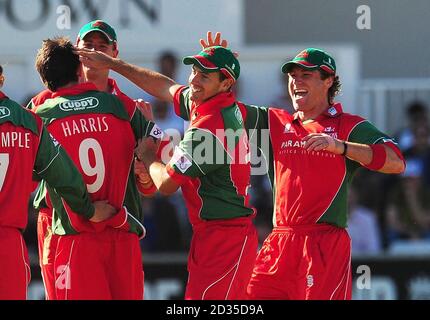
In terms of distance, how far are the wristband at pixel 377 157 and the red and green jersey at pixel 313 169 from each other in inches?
3.8

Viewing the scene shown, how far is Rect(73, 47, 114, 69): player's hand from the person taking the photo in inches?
313

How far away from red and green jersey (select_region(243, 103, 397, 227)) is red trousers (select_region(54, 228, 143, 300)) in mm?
962

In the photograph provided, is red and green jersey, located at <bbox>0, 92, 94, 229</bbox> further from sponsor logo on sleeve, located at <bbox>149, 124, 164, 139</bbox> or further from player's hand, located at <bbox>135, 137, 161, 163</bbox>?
sponsor logo on sleeve, located at <bbox>149, 124, 164, 139</bbox>

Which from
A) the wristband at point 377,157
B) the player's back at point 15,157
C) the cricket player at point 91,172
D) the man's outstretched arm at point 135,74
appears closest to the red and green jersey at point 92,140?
the cricket player at point 91,172

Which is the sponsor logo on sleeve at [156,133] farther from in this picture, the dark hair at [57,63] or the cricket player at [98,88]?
the dark hair at [57,63]

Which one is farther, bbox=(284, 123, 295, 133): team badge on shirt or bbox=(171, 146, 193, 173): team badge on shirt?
bbox=(284, 123, 295, 133): team badge on shirt

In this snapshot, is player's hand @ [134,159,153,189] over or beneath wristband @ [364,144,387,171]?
beneath

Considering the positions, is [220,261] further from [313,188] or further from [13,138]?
[13,138]

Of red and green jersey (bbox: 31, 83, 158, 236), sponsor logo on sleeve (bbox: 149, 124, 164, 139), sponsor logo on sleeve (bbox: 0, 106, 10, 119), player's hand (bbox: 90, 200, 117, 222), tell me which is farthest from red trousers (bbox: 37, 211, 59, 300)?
sponsor logo on sleeve (bbox: 0, 106, 10, 119)

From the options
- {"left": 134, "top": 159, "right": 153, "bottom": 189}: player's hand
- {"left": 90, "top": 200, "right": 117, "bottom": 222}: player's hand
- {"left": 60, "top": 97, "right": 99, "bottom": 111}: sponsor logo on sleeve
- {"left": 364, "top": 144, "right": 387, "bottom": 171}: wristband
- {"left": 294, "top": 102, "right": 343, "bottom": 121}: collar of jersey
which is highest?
{"left": 60, "top": 97, "right": 99, "bottom": 111}: sponsor logo on sleeve

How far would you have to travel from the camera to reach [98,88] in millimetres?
8234

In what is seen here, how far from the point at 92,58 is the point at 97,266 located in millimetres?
1311

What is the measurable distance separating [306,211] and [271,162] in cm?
49

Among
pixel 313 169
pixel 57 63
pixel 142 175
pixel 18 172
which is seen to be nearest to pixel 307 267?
pixel 313 169
